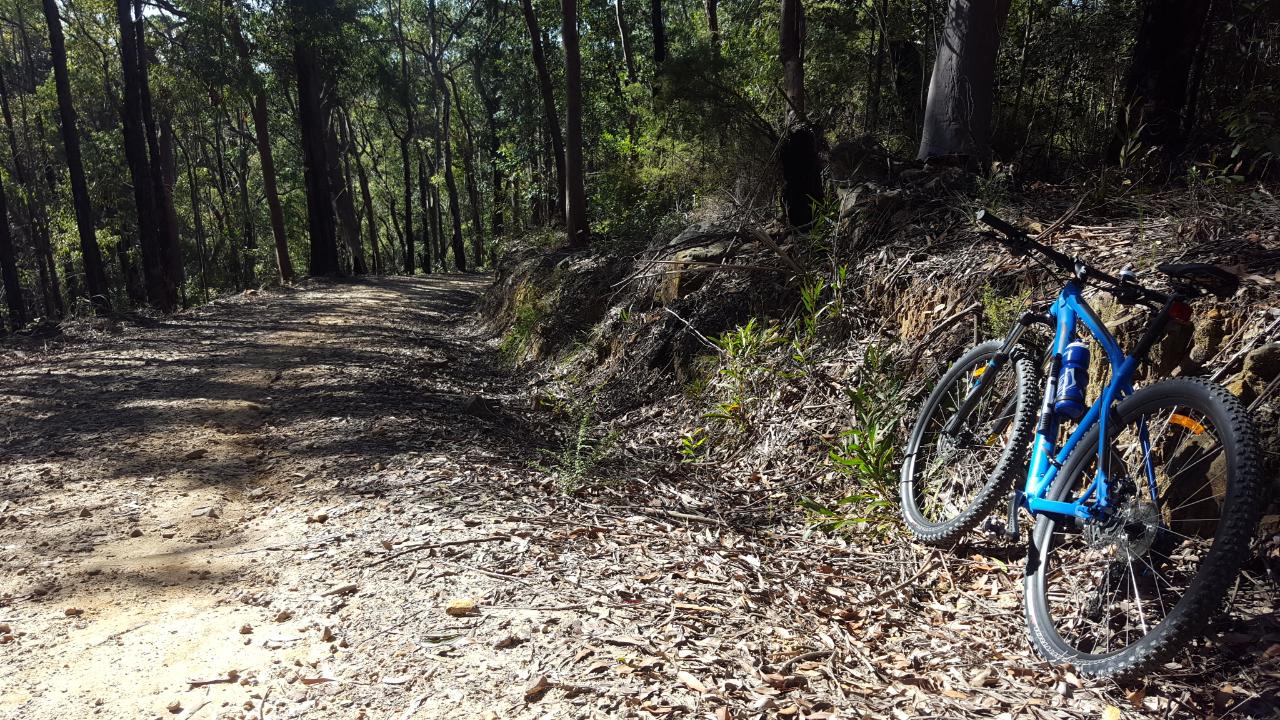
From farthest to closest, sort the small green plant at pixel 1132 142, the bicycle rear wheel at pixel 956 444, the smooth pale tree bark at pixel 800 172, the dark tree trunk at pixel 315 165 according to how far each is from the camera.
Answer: the dark tree trunk at pixel 315 165 < the smooth pale tree bark at pixel 800 172 < the small green plant at pixel 1132 142 < the bicycle rear wheel at pixel 956 444

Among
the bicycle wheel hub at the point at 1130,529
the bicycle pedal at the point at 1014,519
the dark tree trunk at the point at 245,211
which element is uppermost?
the dark tree trunk at the point at 245,211

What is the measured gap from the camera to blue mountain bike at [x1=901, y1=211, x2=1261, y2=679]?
7.23 ft

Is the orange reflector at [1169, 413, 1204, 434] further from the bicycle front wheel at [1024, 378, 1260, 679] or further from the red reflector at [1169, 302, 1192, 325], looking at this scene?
the red reflector at [1169, 302, 1192, 325]

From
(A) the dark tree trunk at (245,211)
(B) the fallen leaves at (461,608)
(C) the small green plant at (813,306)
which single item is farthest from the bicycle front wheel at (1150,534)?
(A) the dark tree trunk at (245,211)

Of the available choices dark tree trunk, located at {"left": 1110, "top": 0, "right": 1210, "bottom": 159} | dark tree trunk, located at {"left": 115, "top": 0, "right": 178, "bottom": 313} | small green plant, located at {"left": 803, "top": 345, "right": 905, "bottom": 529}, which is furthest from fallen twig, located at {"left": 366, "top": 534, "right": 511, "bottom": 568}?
dark tree trunk, located at {"left": 115, "top": 0, "right": 178, "bottom": 313}

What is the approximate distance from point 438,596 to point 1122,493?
2.64 m

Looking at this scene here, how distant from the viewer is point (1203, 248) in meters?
3.51

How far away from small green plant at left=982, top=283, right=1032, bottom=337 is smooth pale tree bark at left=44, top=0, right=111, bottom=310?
590 inches

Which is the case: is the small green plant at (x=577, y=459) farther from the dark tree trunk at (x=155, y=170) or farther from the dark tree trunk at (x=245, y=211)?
the dark tree trunk at (x=245, y=211)

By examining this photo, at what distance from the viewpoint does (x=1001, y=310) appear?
4.04 m

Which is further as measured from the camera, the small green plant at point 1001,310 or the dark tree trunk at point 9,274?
the dark tree trunk at point 9,274

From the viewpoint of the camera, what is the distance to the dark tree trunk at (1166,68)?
5512 mm

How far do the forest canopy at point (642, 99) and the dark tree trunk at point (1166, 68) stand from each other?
2 cm

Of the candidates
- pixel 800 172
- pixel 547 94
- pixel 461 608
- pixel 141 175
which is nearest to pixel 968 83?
pixel 800 172
